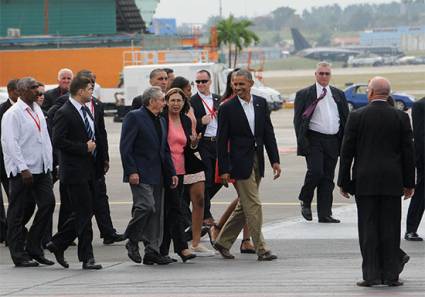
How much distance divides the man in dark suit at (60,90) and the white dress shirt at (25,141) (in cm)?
207

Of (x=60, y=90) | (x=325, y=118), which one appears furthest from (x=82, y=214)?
(x=325, y=118)

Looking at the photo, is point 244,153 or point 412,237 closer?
point 244,153

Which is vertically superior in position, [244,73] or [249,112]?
[244,73]

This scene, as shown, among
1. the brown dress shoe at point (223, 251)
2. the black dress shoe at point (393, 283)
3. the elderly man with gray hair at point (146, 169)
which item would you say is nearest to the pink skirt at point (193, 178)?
the elderly man with gray hair at point (146, 169)

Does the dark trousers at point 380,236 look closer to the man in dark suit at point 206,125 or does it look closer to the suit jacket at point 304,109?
the man in dark suit at point 206,125

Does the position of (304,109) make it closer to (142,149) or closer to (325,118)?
(325,118)

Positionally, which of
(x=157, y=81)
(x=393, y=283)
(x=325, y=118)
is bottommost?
(x=393, y=283)

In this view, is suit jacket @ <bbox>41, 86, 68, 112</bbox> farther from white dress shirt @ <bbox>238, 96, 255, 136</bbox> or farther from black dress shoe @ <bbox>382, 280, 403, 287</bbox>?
black dress shoe @ <bbox>382, 280, 403, 287</bbox>

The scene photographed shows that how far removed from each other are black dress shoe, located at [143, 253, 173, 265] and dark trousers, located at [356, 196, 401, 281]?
241 centimetres

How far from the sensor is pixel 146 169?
1191 centimetres

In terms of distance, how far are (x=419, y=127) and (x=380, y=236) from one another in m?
2.99

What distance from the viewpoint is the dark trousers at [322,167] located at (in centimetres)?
1477

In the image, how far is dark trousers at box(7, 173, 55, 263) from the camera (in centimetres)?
1202

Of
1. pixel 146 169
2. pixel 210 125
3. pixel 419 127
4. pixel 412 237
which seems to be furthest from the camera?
pixel 210 125
